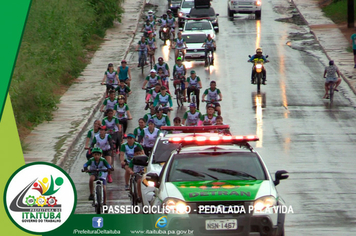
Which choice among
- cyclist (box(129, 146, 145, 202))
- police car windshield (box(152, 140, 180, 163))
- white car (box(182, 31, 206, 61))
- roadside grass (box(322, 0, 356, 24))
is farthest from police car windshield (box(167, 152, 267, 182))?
roadside grass (box(322, 0, 356, 24))

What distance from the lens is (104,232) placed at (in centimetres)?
1205

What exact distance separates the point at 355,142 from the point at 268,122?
4.02 meters

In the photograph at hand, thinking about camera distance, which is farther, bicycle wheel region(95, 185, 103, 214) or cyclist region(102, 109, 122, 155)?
cyclist region(102, 109, 122, 155)

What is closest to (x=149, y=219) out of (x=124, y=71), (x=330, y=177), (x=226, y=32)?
(x=330, y=177)

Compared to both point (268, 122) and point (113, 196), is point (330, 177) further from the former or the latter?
point (268, 122)

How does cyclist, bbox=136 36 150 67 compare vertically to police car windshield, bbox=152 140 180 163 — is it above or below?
below

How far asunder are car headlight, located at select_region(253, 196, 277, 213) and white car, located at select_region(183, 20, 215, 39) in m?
33.4

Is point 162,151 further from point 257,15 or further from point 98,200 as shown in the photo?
point 257,15

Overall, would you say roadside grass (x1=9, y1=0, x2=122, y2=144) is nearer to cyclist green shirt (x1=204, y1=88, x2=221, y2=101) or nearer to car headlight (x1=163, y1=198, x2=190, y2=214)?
cyclist green shirt (x1=204, y1=88, x2=221, y2=101)

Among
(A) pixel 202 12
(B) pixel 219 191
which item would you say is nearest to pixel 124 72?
(B) pixel 219 191

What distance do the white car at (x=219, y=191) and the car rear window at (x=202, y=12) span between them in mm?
38063

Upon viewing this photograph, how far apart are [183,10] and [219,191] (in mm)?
43238

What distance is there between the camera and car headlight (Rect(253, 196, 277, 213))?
11305mm

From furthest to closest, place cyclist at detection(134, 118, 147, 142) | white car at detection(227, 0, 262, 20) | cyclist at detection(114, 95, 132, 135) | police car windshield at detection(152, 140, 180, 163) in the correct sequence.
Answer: white car at detection(227, 0, 262, 20)
cyclist at detection(114, 95, 132, 135)
cyclist at detection(134, 118, 147, 142)
police car windshield at detection(152, 140, 180, 163)
